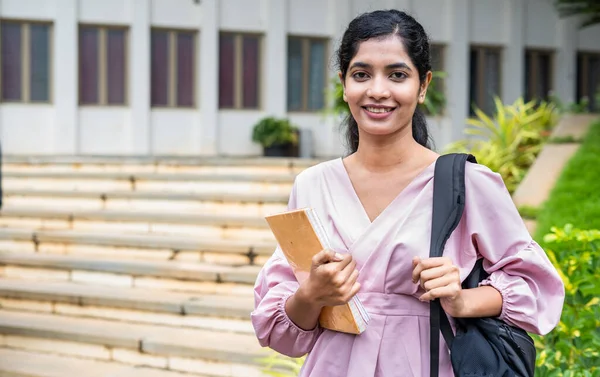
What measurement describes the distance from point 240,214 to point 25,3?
922 cm

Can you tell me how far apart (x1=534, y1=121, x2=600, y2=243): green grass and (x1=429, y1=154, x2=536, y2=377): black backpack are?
13.3ft

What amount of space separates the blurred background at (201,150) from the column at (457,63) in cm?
4

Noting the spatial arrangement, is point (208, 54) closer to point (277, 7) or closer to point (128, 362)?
point (277, 7)

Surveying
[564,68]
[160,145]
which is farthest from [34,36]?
[564,68]

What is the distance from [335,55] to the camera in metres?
2.20

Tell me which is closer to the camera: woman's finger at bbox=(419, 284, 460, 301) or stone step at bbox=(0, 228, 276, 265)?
woman's finger at bbox=(419, 284, 460, 301)

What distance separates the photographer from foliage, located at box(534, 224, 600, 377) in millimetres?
3594

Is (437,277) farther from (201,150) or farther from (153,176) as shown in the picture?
(201,150)

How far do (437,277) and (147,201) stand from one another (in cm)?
780

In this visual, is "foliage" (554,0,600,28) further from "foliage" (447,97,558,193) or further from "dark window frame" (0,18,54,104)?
"dark window frame" (0,18,54,104)

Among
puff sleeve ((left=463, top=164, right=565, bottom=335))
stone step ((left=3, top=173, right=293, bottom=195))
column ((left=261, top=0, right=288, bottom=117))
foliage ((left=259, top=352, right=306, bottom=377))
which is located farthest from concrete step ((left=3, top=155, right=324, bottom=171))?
puff sleeve ((left=463, top=164, right=565, bottom=335))

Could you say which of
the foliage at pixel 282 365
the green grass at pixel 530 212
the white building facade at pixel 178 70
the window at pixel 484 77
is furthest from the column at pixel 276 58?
the foliage at pixel 282 365

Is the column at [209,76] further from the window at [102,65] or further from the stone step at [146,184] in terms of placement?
the stone step at [146,184]

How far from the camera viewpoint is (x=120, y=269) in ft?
24.7
